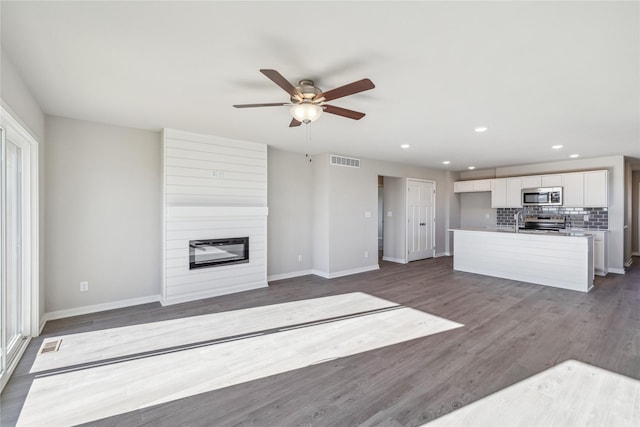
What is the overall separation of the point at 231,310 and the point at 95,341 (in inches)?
57.7

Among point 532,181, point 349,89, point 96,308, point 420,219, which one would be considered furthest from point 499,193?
point 96,308

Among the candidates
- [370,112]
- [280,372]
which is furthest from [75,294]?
[370,112]

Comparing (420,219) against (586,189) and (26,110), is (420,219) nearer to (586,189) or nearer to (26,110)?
(586,189)

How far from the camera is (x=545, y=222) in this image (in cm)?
696

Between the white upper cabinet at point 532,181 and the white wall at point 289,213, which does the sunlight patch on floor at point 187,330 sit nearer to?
the white wall at point 289,213

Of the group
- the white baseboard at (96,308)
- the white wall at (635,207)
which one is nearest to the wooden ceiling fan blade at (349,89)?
the white baseboard at (96,308)

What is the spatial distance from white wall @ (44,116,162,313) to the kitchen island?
6030 millimetres

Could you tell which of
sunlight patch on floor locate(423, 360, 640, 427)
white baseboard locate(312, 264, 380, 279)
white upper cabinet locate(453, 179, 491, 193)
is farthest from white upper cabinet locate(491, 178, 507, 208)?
sunlight patch on floor locate(423, 360, 640, 427)

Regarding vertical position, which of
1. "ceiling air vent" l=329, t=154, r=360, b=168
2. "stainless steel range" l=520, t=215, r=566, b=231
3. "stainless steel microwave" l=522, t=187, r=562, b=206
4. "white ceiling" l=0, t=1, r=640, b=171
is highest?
"white ceiling" l=0, t=1, r=640, b=171

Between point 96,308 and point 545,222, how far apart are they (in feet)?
30.2

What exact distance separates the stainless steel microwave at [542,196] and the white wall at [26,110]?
28.9ft

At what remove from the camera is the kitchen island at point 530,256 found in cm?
476

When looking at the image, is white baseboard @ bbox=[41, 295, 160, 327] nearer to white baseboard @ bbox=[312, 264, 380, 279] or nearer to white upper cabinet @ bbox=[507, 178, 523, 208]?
white baseboard @ bbox=[312, 264, 380, 279]

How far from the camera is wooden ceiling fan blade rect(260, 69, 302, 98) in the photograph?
1921 mm
